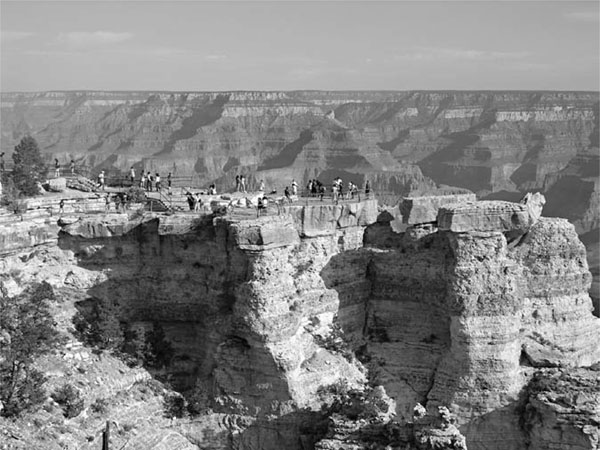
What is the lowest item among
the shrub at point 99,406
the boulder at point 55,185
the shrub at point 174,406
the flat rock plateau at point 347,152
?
the flat rock plateau at point 347,152

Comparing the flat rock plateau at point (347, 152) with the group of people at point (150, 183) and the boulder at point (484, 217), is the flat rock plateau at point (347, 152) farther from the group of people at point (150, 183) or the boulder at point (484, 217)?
the boulder at point (484, 217)

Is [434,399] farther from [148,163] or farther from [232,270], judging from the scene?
[148,163]

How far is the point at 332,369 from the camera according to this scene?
110 feet

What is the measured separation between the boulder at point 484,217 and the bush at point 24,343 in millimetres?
13757

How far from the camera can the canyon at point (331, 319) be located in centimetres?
3153

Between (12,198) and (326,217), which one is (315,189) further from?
(12,198)

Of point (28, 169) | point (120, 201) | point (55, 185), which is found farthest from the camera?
point (28, 169)

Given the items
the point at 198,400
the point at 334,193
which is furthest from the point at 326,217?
the point at 198,400

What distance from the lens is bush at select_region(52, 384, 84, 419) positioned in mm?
29953

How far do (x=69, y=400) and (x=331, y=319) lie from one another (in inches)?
399

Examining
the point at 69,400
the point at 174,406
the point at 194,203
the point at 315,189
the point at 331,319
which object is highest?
the point at 315,189

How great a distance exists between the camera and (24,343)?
30.9 m

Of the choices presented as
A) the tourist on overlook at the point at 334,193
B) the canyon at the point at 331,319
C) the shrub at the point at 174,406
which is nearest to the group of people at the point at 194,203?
the canyon at the point at 331,319

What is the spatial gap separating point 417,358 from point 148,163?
134896mm
